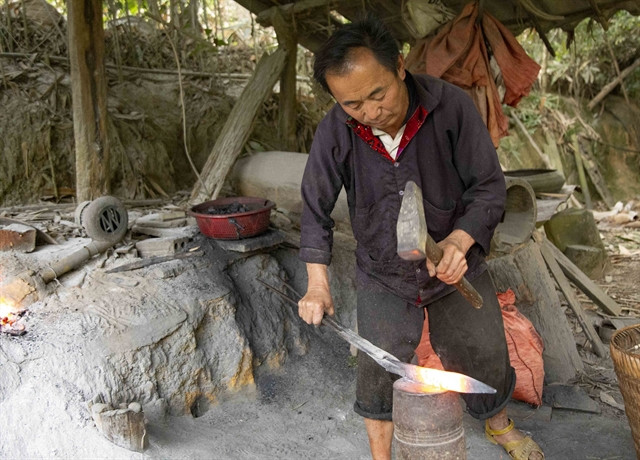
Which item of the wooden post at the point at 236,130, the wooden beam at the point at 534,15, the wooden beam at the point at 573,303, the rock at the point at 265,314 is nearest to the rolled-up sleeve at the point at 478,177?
the rock at the point at 265,314

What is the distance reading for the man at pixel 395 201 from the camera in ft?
7.38

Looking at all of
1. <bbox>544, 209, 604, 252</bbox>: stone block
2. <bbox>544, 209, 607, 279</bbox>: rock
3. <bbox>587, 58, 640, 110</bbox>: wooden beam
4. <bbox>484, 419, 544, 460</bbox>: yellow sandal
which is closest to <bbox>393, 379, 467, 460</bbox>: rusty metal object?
<bbox>484, 419, 544, 460</bbox>: yellow sandal

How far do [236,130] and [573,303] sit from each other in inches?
125

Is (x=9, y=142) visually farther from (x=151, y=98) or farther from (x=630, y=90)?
(x=630, y=90)

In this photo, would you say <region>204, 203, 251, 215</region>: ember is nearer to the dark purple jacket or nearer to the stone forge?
the stone forge

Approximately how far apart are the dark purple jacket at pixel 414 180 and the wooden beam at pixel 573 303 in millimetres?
2329

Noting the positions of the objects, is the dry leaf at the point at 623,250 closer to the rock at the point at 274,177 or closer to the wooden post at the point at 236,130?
the rock at the point at 274,177

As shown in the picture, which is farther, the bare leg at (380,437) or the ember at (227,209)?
the ember at (227,209)

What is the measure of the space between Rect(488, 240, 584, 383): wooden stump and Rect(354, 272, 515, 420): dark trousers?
139cm

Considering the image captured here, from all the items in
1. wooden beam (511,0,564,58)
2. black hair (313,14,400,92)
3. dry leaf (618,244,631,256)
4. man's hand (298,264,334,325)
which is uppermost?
wooden beam (511,0,564,58)

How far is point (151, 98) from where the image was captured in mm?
6055

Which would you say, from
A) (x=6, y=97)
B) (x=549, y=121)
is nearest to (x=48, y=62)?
(x=6, y=97)

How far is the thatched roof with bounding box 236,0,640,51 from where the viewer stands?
4735 mm

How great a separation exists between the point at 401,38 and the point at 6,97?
3691 mm
